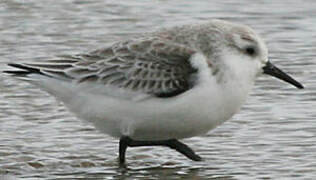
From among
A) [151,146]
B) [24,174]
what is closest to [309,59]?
[151,146]

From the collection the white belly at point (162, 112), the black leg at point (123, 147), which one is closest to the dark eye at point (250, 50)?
the white belly at point (162, 112)

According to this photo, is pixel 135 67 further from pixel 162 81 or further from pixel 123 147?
pixel 123 147

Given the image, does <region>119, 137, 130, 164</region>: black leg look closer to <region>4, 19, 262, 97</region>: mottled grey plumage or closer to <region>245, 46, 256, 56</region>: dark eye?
<region>4, 19, 262, 97</region>: mottled grey plumage

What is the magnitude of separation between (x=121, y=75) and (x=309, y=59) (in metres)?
3.60

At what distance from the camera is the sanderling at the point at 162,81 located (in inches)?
322

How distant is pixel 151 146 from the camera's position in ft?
29.6

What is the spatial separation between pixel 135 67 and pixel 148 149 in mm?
997

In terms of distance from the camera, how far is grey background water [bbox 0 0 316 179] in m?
8.58

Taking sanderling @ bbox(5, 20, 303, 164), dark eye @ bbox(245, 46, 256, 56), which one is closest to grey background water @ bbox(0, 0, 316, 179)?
sanderling @ bbox(5, 20, 303, 164)

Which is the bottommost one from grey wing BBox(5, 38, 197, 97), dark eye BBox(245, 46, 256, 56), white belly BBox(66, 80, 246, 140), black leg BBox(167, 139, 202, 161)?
black leg BBox(167, 139, 202, 161)

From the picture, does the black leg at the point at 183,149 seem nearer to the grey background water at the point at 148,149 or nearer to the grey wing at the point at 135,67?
the grey background water at the point at 148,149

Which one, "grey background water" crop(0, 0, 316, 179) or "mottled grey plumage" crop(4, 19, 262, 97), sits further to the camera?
"grey background water" crop(0, 0, 316, 179)

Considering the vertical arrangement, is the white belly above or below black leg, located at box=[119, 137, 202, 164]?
above

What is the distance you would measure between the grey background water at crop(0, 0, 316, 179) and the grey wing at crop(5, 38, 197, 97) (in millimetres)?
713
